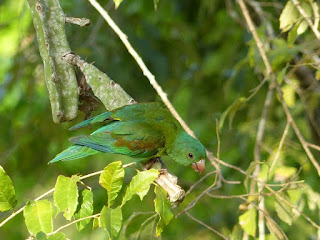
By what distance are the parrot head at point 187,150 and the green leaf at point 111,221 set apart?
90cm

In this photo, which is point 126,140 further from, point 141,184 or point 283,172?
point 283,172

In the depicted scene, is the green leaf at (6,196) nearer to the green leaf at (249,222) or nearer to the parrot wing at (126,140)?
the parrot wing at (126,140)

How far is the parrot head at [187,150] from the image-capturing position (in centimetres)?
250

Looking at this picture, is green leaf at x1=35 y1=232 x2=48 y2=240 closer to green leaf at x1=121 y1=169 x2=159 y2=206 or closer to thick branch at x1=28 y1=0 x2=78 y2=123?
green leaf at x1=121 y1=169 x2=159 y2=206

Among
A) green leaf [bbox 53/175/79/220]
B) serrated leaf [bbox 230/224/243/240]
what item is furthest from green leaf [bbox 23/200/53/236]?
serrated leaf [bbox 230/224/243/240]

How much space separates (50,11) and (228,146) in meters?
2.52

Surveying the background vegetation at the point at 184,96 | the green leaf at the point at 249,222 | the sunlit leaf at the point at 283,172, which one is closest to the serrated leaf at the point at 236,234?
the green leaf at the point at 249,222

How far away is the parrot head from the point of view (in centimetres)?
250

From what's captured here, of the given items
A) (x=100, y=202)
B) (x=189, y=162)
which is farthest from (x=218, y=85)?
(x=189, y=162)

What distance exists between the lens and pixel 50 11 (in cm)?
224

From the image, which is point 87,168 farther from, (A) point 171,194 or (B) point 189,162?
(A) point 171,194

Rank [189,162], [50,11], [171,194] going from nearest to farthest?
1. [171,194]
2. [50,11]
3. [189,162]

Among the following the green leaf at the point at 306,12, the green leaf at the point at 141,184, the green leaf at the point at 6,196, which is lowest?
the green leaf at the point at 306,12

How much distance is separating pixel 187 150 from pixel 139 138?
28cm
